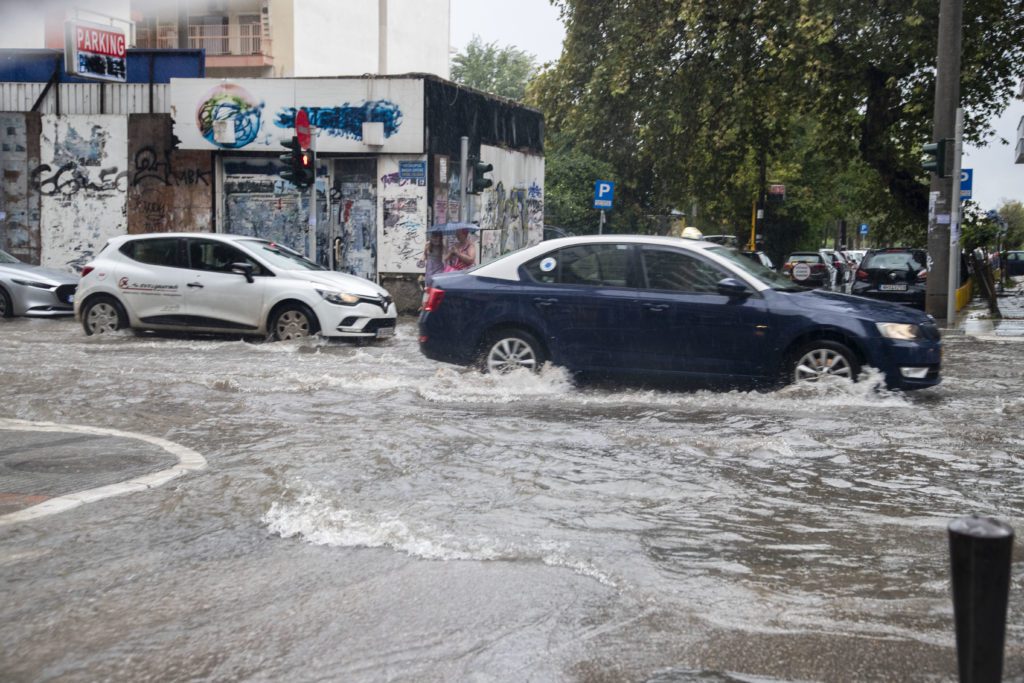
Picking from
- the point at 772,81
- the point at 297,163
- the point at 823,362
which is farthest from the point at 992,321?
the point at 297,163

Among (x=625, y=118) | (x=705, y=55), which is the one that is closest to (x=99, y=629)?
(x=705, y=55)

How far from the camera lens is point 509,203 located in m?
28.7

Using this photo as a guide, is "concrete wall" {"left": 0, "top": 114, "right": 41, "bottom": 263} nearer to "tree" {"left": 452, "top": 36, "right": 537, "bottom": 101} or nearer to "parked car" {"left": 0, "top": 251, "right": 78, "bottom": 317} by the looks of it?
"parked car" {"left": 0, "top": 251, "right": 78, "bottom": 317}

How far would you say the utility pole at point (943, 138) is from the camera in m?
19.9

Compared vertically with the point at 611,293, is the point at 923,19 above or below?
above

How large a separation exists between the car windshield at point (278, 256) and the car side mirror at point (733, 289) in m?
7.29

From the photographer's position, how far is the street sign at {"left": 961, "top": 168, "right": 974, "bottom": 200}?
23.6 meters

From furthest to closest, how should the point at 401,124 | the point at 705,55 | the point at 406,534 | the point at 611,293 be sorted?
the point at 705,55, the point at 401,124, the point at 611,293, the point at 406,534

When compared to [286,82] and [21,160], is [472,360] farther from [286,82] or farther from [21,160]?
[21,160]

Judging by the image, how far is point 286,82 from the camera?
23.2 m

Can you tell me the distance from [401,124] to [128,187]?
6020 mm

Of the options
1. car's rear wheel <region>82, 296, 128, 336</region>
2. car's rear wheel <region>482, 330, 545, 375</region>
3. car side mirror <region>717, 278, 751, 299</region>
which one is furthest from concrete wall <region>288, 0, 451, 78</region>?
car side mirror <region>717, 278, 751, 299</region>

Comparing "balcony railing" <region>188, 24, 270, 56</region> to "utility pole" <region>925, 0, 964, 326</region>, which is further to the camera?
"balcony railing" <region>188, 24, 270, 56</region>

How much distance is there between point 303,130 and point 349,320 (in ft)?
21.9
